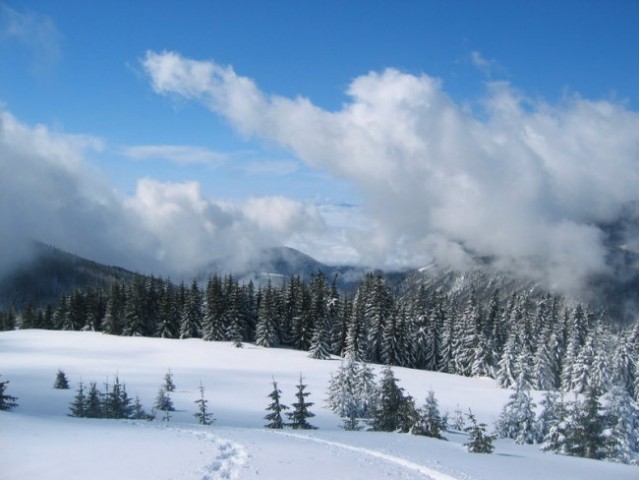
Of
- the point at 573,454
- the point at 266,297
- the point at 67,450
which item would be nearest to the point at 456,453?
the point at 573,454

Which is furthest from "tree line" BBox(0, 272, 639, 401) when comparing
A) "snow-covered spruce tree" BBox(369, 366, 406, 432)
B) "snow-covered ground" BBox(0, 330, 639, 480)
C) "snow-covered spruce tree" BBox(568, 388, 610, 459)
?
"snow-covered spruce tree" BBox(568, 388, 610, 459)

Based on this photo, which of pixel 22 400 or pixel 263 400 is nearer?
pixel 22 400

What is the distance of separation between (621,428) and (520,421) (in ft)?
25.9

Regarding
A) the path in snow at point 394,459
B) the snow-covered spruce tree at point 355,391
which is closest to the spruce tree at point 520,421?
the snow-covered spruce tree at point 355,391

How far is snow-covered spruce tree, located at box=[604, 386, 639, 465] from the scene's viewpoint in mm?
33188

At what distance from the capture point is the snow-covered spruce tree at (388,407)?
3675 centimetres

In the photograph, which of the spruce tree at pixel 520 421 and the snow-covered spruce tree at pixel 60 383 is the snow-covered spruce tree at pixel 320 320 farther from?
the spruce tree at pixel 520 421

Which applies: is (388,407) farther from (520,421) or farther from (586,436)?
(586,436)

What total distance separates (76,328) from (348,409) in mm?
76149

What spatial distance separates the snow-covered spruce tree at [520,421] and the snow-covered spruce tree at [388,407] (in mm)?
10418

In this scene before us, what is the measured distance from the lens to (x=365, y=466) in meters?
20.2

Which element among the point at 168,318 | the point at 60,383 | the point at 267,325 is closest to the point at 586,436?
the point at 60,383

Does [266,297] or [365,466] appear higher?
[266,297]

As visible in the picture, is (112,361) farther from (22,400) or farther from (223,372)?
(22,400)
